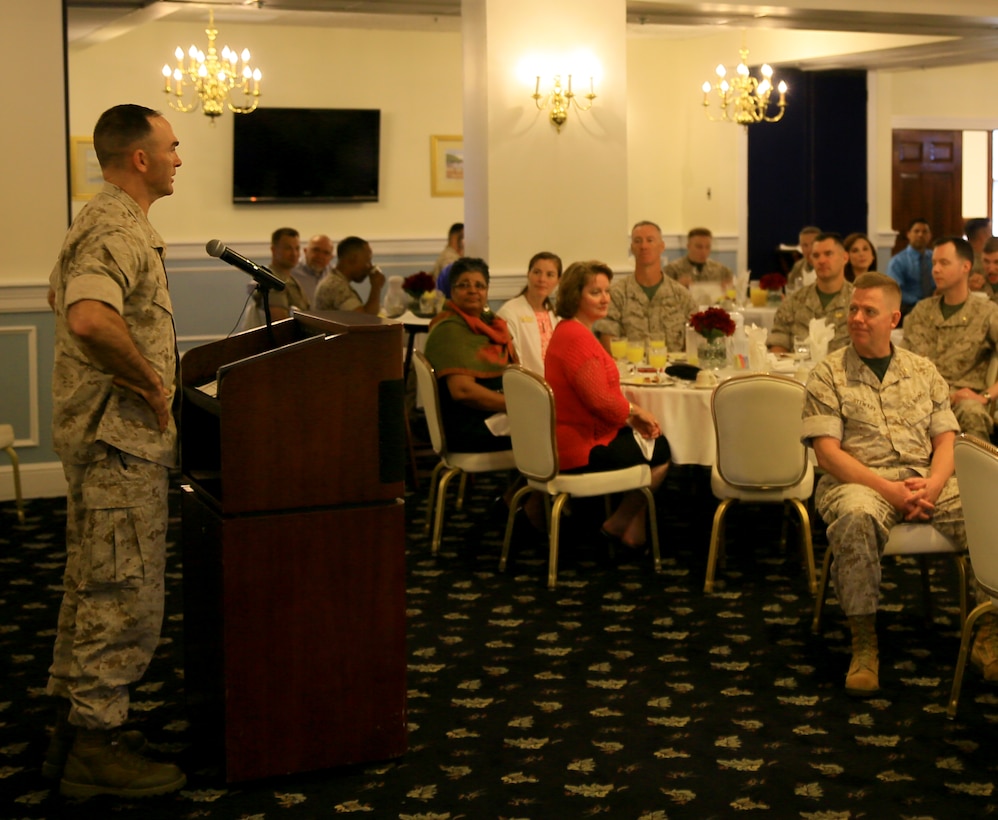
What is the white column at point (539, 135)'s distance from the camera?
27.6ft

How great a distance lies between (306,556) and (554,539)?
90.7 inches

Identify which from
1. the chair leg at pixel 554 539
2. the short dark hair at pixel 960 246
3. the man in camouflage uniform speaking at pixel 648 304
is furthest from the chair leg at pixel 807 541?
the man in camouflage uniform speaking at pixel 648 304

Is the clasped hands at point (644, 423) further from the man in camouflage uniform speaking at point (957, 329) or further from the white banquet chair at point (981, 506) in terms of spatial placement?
the white banquet chair at point (981, 506)

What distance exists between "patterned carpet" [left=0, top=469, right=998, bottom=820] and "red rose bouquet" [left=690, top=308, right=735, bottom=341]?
3.66 ft

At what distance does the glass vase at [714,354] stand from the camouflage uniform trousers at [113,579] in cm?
362

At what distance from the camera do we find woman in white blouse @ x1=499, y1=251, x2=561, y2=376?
22.6 feet

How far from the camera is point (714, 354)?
20.8 feet

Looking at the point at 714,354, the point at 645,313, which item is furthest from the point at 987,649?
the point at 645,313

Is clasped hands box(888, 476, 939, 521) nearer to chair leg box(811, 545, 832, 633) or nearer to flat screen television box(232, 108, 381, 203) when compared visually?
chair leg box(811, 545, 832, 633)

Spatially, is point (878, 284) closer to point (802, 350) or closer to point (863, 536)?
point (863, 536)

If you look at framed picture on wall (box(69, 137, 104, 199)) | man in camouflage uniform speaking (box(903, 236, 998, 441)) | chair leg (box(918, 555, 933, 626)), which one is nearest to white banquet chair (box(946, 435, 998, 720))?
chair leg (box(918, 555, 933, 626))

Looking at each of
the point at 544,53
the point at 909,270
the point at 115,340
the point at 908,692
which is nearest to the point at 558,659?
the point at 908,692

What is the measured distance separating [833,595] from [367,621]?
2.57 meters

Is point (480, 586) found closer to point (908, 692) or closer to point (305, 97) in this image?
point (908, 692)
